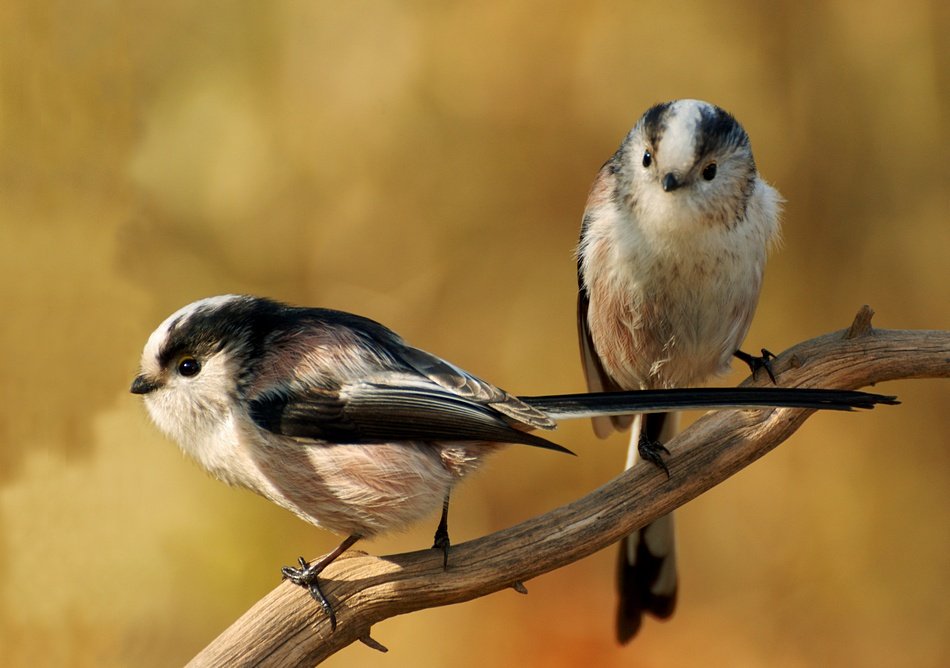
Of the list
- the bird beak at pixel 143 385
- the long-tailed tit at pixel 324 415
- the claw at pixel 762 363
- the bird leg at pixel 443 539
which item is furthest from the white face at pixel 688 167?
the bird beak at pixel 143 385

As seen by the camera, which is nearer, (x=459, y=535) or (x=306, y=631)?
(x=306, y=631)

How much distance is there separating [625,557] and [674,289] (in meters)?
0.69

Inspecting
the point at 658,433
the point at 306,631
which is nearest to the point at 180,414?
Result: the point at 306,631

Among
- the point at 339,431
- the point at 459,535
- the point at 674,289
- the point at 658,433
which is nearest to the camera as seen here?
the point at 339,431

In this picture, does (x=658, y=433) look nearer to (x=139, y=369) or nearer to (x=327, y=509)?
(x=327, y=509)

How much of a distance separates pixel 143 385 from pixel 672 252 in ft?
2.66

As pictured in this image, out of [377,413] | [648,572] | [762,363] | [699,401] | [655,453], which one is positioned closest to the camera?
[699,401]

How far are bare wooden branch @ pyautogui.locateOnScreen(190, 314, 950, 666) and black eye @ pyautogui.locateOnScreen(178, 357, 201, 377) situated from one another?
0.34 m

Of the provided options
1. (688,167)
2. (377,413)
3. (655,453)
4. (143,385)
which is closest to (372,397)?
(377,413)

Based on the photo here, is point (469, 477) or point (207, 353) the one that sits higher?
point (207, 353)

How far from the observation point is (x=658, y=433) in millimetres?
2037

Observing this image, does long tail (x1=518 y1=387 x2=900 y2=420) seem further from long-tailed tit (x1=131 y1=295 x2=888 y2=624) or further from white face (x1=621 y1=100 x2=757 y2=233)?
white face (x1=621 y1=100 x2=757 y2=233)

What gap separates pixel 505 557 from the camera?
1471mm

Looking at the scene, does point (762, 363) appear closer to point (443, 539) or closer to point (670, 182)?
point (670, 182)
